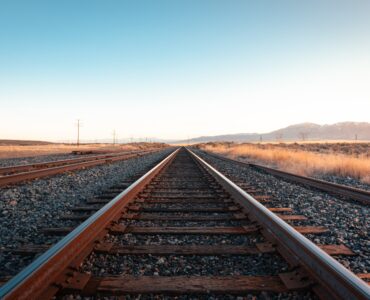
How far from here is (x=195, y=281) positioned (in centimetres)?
222

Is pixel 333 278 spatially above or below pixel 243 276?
above

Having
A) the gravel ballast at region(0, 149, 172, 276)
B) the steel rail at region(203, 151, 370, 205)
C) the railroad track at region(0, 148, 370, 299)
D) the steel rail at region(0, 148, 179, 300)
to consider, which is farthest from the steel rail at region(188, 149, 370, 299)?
the steel rail at region(203, 151, 370, 205)

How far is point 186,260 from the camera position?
2.69 metres

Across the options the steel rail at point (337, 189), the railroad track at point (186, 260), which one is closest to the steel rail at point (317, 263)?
the railroad track at point (186, 260)

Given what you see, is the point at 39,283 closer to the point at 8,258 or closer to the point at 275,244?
the point at 8,258

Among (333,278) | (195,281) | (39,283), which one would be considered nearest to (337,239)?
(333,278)

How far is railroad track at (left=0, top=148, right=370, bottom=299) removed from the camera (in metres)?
1.98

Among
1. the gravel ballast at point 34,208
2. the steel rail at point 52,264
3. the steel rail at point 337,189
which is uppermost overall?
the steel rail at point 52,264

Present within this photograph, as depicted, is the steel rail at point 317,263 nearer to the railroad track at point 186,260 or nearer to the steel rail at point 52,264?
the railroad track at point 186,260

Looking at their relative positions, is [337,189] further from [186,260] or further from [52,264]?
[52,264]

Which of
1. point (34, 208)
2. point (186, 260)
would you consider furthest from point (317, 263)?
point (34, 208)

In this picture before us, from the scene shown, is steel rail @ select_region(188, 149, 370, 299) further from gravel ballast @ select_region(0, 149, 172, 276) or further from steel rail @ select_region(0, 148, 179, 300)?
gravel ballast @ select_region(0, 149, 172, 276)

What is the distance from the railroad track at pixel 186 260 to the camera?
198 cm

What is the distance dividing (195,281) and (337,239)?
78.6 inches
